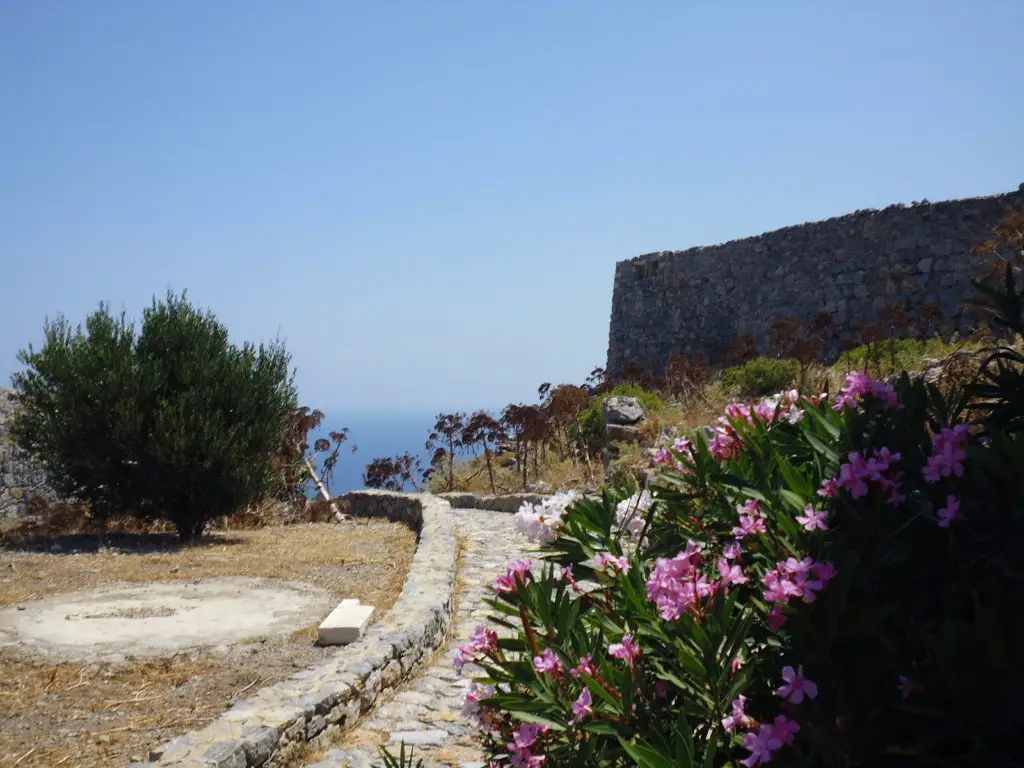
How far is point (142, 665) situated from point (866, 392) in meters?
5.28

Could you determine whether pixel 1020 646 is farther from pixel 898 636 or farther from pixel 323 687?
pixel 323 687

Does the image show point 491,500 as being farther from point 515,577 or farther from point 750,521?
point 750,521

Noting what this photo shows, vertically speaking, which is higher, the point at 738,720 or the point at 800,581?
the point at 800,581

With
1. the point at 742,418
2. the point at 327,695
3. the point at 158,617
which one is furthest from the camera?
the point at 158,617

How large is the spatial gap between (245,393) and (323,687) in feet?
26.3

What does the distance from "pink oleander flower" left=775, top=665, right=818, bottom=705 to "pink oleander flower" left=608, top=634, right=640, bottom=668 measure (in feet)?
1.43

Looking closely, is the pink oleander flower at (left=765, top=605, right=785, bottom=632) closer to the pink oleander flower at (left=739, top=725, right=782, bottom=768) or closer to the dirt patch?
the pink oleander flower at (left=739, top=725, right=782, bottom=768)

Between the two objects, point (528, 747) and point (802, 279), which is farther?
point (802, 279)

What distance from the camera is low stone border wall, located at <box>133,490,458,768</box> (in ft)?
13.0

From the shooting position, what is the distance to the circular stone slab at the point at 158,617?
659cm

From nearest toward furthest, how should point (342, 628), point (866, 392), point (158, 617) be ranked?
point (866, 392), point (342, 628), point (158, 617)

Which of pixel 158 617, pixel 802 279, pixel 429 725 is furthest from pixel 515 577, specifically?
pixel 802 279

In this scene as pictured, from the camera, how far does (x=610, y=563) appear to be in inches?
104

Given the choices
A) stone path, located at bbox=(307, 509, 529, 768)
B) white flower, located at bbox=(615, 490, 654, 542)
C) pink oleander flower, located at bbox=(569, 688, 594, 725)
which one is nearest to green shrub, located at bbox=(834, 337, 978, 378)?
stone path, located at bbox=(307, 509, 529, 768)
